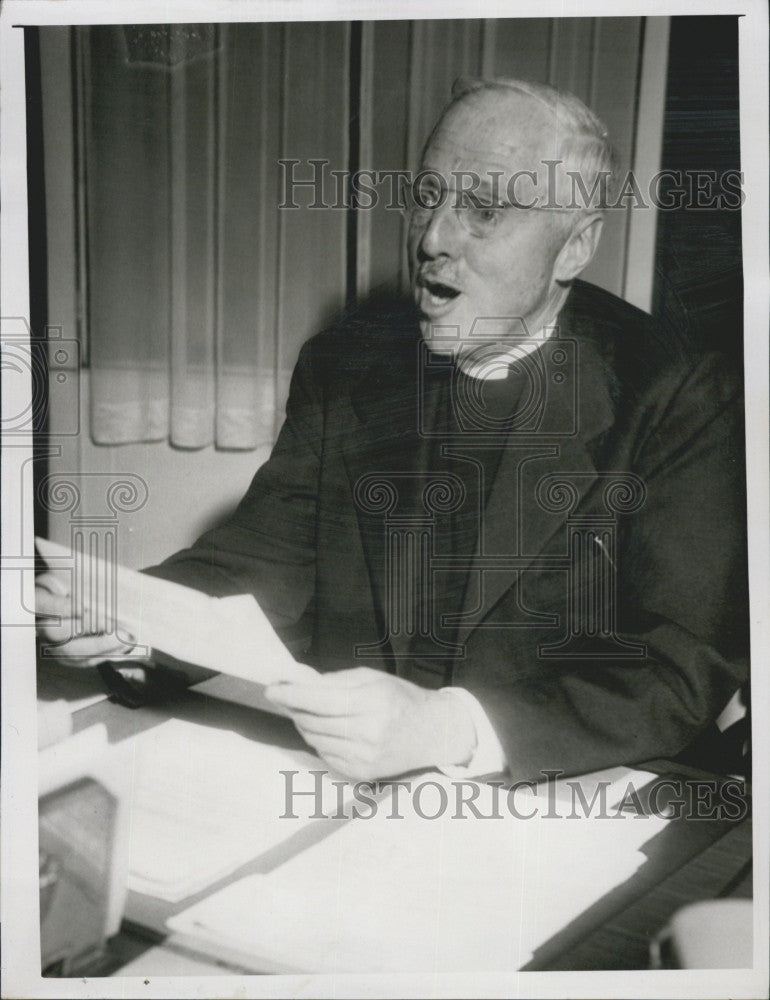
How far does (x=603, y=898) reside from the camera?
111 centimetres

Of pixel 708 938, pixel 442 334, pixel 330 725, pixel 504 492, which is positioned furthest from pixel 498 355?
pixel 708 938

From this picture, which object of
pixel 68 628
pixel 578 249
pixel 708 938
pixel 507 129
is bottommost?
pixel 708 938

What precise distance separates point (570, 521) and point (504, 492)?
0.10 meters

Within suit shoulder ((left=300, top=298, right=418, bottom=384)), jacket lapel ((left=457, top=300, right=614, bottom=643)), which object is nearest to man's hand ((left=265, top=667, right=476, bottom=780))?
jacket lapel ((left=457, top=300, right=614, bottom=643))

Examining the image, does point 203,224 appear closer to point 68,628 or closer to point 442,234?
point 442,234

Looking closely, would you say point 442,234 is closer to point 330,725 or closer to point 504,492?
point 504,492

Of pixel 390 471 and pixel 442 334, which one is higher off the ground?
pixel 442 334

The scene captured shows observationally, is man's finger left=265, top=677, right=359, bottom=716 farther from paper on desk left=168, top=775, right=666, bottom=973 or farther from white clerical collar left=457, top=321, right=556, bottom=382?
white clerical collar left=457, top=321, right=556, bottom=382

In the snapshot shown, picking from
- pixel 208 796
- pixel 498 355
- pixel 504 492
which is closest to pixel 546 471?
pixel 504 492

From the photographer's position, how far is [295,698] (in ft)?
3.82

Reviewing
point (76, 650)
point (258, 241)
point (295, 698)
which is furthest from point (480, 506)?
Answer: point (76, 650)

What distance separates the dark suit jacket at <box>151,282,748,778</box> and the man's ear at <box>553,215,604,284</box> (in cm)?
3

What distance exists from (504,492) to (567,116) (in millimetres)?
503

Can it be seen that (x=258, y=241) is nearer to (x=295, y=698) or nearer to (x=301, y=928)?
(x=295, y=698)
